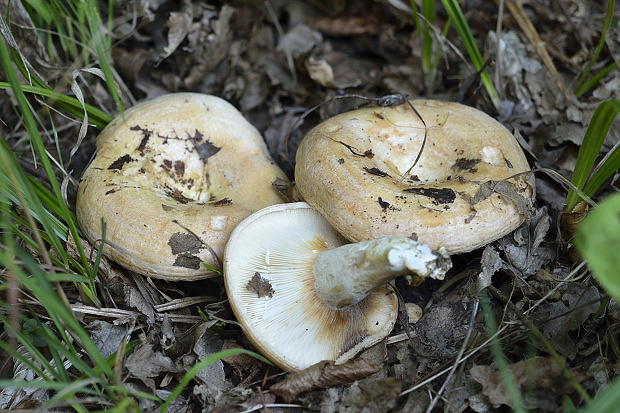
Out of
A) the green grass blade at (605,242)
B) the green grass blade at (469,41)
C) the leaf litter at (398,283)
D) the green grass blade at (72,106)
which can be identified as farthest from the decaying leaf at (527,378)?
the green grass blade at (72,106)

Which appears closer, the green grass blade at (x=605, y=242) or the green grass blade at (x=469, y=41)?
the green grass blade at (x=605, y=242)

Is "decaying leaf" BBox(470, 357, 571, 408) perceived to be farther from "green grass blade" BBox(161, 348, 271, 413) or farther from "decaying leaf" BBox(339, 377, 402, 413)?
"green grass blade" BBox(161, 348, 271, 413)

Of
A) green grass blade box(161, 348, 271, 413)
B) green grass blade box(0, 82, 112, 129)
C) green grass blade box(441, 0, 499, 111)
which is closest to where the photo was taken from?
green grass blade box(161, 348, 271, 413)

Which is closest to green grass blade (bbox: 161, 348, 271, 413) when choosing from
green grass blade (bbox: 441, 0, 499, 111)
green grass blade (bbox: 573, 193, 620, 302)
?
green grass blade (bbox: 573, 193, 620, 302)

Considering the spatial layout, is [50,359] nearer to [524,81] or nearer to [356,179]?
[356,179]

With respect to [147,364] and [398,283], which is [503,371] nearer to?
[398,283]

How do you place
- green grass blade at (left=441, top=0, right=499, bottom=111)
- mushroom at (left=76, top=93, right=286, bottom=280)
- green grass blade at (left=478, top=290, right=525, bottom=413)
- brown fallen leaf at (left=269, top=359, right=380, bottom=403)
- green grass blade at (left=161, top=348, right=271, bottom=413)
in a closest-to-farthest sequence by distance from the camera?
green grass blade at (left=478, top=290, right=525, bottom=413) < green grass blade at (left=161, top=348, right=271, bottom=413) < brown fallen leaf at (left=269, top=359, right=380, bottom=403) < mushroom at (left=76, top=93, right=286, bottom=280) < green grass blade at (left=441, top=0, right=499, bottom=111)

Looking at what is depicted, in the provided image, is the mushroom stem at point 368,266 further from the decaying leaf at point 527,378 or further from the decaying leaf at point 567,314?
the decaying leaf at point 567,314
